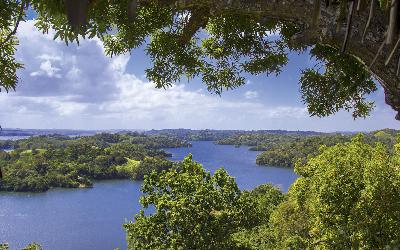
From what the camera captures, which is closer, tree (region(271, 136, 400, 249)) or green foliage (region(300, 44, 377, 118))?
green foliage (region(300, 44, 377, 118))

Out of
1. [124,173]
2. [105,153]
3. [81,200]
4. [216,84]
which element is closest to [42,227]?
[81,200]

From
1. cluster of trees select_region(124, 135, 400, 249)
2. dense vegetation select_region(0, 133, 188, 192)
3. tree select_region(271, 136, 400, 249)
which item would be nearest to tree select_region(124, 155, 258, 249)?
cluster of trees select_region(124, 135, 400, 249)

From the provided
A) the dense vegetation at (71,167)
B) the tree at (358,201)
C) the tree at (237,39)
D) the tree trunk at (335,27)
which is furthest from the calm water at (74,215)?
the tree trunk at (335,27)

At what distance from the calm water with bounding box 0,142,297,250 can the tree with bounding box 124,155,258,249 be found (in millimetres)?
40778

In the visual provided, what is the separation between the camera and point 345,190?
65.2 ft

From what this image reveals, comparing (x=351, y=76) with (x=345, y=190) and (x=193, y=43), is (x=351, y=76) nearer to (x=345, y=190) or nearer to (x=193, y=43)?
(x=193, y=43)

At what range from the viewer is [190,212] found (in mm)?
28406

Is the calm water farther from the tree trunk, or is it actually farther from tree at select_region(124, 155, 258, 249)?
the tree trunk

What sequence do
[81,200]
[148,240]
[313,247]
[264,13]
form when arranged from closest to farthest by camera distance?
[264,13], [313,247], [148,240], [81,200]

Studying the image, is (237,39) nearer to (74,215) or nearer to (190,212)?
(190,212)

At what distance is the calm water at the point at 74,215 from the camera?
92.7m

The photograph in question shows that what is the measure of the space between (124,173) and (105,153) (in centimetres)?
2071

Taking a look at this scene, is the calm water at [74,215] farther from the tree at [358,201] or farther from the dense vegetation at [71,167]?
the tree at [358,201]

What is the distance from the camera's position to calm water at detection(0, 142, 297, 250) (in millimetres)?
92688
